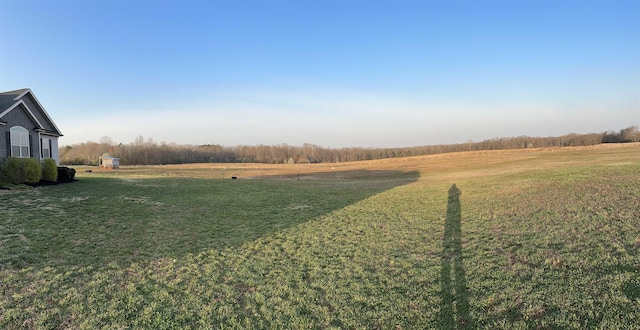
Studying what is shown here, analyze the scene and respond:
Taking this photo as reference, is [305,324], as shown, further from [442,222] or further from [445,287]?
[442,222]

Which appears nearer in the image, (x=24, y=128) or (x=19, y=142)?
(x=19, y=142)

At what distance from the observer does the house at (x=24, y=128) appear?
1565cm

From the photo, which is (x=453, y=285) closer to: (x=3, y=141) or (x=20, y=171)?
(x=20, y=171)

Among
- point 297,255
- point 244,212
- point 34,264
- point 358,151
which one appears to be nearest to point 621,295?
point 297,255

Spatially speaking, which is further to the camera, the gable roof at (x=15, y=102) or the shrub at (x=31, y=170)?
the gable roof at (x=15, y=102)

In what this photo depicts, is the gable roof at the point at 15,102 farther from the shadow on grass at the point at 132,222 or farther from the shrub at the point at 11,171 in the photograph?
the shadow on grass at the point at 132,222

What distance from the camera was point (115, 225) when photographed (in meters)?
8.82

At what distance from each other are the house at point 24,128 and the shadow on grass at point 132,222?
4.22 meters

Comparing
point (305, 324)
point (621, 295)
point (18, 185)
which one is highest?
point (18, 185)

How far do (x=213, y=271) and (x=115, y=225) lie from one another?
16.3ft

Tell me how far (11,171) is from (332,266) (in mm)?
16682

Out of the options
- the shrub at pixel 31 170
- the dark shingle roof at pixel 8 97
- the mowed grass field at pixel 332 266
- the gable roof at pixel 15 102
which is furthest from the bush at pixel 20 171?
the mowed grass field at pixel 332 266

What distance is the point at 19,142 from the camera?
54.5 feet

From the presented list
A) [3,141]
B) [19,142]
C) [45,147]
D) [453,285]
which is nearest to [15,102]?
[19,142]
